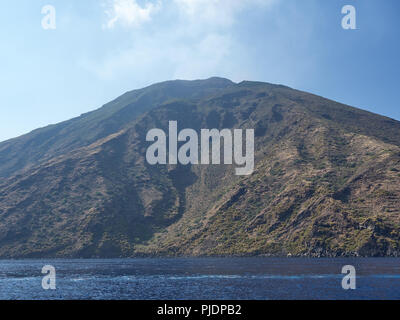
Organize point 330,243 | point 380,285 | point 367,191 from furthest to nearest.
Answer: point 367,191 → point 330,243 → point 380,285

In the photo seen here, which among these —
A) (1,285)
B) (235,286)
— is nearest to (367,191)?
(235,286)

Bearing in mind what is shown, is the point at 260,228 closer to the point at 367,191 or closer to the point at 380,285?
the point at 367,191

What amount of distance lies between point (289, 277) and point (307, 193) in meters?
107

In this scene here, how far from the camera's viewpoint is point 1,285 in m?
90.5

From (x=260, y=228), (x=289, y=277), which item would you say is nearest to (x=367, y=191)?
(x=260, y=228)

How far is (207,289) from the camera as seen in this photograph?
75375mm

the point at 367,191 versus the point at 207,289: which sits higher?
the point at 367,191

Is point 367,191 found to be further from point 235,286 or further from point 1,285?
point 1,285
